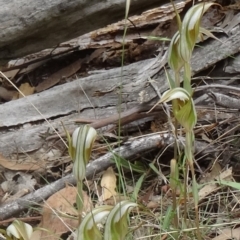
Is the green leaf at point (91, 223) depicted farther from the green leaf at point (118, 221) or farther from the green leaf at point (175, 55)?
the green leaf at point (175, 55)

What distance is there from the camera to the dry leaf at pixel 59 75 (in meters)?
2.38

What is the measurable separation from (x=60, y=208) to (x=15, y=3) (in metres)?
0.67

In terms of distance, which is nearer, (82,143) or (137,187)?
(82,143)

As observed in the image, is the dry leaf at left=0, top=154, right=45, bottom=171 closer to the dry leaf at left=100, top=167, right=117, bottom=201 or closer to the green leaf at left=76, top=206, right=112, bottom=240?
the dry leaf at left=100, top=167, right=117, bottom=201

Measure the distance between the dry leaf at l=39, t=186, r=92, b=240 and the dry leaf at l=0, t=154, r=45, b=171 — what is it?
26 cm

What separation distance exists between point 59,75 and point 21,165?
575 mm

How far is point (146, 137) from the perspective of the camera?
1.80 m

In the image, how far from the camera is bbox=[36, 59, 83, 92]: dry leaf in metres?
2.38

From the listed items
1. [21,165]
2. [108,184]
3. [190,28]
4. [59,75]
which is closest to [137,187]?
[108,184]

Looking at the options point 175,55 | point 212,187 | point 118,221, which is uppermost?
point 175,55

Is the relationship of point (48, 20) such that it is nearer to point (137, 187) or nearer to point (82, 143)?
point (137, 187)

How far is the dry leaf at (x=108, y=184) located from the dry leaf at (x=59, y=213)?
0.20ft

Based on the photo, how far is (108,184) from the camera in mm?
1741

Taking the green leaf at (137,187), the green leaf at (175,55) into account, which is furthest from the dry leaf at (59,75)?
the green leaf at (175,55)
